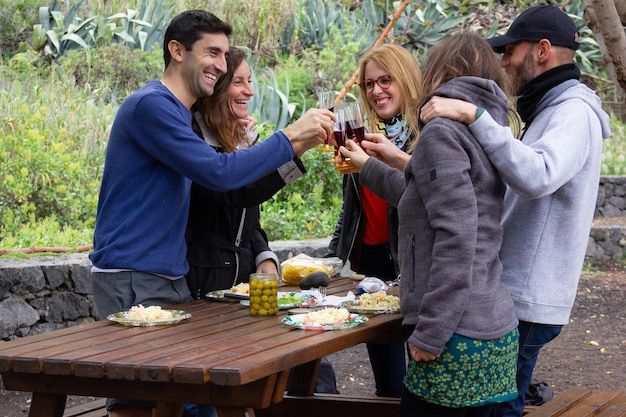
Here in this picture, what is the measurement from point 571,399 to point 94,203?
476 centimetres

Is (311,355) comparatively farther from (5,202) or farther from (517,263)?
(5,202)

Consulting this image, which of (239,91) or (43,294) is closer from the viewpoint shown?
(239,91)

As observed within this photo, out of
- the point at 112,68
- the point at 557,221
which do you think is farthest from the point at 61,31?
the point at 557,221

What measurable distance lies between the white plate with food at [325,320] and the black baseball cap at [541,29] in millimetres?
1132

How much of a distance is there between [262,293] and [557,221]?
3.66 feet

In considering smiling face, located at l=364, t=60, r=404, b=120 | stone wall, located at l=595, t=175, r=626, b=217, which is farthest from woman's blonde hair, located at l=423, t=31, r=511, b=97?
stone wall, located at l=595, t=175, r=626, b=217

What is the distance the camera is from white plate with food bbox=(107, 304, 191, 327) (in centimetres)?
341

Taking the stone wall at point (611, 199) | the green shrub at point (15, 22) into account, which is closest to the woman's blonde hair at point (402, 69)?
the stone wall at point (611, 199)

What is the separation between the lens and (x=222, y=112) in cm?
427

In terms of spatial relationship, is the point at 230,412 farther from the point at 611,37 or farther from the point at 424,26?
the point at 424,26

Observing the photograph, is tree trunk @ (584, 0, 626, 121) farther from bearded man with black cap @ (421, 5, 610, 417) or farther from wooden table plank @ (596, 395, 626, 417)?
wooden table plank @ (596, 395, 626, 417)

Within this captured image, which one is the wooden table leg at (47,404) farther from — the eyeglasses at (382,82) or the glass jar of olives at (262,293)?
the eyeglasses at (382,82)

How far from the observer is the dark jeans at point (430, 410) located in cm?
311

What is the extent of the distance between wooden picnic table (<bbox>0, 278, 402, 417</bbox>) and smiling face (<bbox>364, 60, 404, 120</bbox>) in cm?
143
